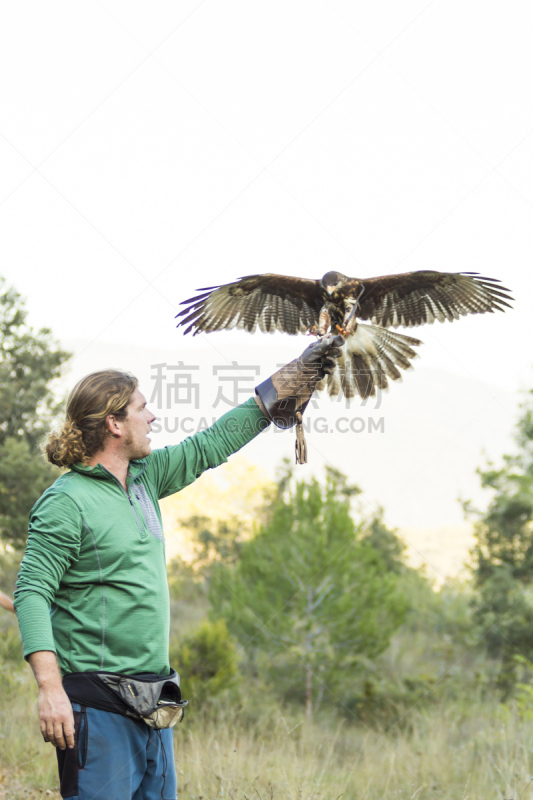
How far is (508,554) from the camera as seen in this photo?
18250 mm

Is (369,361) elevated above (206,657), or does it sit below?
above

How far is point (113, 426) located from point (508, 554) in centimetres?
1781

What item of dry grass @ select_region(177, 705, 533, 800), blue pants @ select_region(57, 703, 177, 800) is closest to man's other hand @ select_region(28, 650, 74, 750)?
blue pants @ select_region(57, 703, 177, 800)

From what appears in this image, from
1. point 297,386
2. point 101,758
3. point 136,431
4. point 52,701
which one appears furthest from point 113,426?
point 101,758

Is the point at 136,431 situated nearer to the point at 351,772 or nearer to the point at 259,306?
the point at 259,306

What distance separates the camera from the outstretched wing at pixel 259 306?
15.4 ft

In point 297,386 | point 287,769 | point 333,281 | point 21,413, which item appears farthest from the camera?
point 21,413

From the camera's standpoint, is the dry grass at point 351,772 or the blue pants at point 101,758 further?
the dry grass at point 351,772

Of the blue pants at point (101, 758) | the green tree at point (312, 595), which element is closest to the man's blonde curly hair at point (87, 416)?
the blue pants at point (101, 758)

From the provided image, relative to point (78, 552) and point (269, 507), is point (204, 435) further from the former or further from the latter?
point (269, 507)

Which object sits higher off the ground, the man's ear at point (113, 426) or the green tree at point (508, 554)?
the man's ear at point (113, 426)

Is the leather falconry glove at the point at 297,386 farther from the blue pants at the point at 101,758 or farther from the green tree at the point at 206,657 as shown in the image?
the green tree at the point at 206,657

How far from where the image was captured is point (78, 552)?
6.84ft

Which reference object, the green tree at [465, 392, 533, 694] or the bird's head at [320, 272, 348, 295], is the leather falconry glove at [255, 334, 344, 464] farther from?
the green tree at [465, 392, 533, 694]
